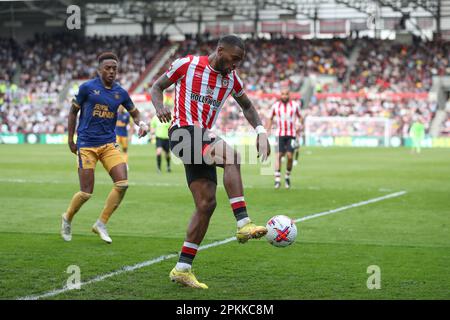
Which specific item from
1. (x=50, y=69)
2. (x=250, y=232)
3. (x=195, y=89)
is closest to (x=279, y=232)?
(x=250, y=232)

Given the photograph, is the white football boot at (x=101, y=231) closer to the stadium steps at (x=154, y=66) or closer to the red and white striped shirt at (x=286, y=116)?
the red and white striped shirt at (x=286, y=116)

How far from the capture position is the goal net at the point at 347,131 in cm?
4891

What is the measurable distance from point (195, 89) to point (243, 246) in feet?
9.65

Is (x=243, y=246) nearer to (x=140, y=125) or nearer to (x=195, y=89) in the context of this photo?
(x=140, y=125)

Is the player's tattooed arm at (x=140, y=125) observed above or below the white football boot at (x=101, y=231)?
above

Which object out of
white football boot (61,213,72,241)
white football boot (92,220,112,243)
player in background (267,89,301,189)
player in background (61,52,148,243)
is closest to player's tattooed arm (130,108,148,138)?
player in background (61,52,148,243)

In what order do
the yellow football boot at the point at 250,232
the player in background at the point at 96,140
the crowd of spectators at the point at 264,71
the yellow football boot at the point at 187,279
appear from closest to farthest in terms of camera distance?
the yellow football boot at the point at 250,232 → the yellow football boot at the point at 187,279 → the player in background at the point at 96,140 → the crowd of spectators at the point at 264,71

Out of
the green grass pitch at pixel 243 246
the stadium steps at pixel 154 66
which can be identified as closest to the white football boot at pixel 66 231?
the green grass pitch at pixel 243 246

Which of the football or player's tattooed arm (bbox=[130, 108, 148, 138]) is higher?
player's tattooed arm (bbox=[130, 108, 148, 138])

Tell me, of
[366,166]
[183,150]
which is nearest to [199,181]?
[183,150]

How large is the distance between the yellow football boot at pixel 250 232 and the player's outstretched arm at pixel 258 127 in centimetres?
76

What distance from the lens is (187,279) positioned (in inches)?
288

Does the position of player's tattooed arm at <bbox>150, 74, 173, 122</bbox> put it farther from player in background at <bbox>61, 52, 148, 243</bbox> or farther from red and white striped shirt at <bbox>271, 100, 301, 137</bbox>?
red and white striped shirt at <bbox>271, 100, 301, 137</bbox>

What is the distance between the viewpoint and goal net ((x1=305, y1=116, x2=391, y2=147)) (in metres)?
48.9
